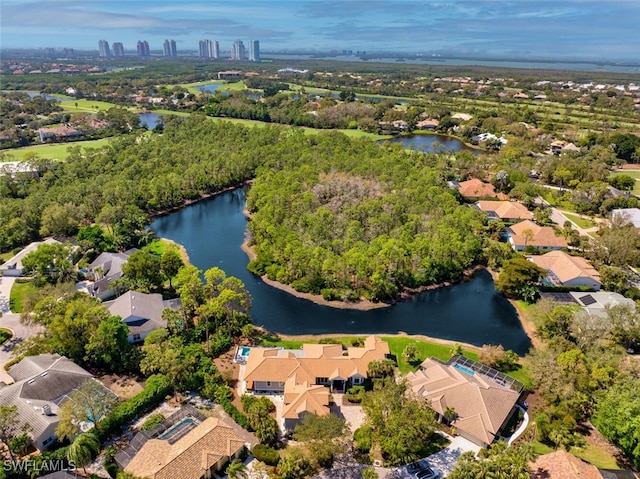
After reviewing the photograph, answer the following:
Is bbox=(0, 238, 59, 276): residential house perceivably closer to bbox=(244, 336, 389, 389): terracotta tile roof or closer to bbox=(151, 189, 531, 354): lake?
bbox=(151, 189, 531, 354): lake

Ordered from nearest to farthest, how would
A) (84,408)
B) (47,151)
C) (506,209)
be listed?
(84,408), (506,209), (47,151)

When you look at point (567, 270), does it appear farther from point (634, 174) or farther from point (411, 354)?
point (634, 174)

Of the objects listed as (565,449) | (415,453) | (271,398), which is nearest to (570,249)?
(565,449)

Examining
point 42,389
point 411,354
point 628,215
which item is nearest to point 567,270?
point 628,215

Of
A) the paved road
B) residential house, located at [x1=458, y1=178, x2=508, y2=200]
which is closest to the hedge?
the paved road

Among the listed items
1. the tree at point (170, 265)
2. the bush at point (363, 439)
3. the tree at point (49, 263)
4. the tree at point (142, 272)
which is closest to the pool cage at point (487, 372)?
the bush at point (363, 439)

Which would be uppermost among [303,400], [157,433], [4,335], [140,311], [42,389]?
[42,389]
